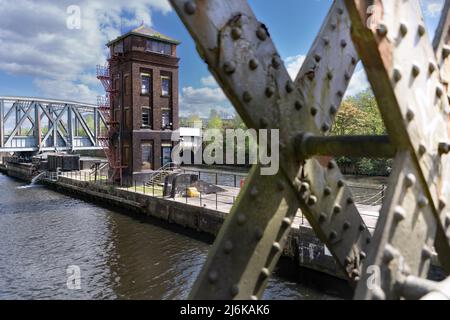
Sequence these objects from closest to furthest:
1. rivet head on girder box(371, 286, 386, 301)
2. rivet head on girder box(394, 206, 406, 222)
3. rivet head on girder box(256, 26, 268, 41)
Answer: rivet head on girder box(371, 286, 386, 301)
rivet head on girder box(394, 206, 406, 222)
rivet head on girder box(256, 26, 268, 41)

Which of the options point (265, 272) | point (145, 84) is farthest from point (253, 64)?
point (145, 84)

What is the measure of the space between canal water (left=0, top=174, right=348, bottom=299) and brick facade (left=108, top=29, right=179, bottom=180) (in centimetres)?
724

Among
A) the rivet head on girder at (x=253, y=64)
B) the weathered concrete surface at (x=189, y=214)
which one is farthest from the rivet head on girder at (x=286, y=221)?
the weathered concrete surface at (x=189, y=214)

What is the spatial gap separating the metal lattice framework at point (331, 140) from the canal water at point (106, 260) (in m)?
11.6

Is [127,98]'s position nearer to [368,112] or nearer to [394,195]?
[394,195]

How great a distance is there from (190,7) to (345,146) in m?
1.07

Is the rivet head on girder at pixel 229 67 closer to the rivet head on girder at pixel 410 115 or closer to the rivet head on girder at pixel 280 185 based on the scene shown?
the rivet head on girder at pixel 280 185

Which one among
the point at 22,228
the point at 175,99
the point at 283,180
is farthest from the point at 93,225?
the point at 283,180

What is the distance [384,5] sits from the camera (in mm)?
1550

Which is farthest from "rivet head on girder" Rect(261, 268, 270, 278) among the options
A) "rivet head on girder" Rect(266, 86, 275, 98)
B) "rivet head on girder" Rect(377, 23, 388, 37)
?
"rivet head on girder" Rect(377, 23, 388, 37)

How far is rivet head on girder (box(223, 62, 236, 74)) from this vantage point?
1690 mm

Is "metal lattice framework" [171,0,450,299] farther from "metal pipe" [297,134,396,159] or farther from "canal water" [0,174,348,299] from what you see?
"canal water" [0,174,348,299]

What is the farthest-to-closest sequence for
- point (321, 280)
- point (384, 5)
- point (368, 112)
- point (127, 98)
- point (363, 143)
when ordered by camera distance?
point (368, 112)
point (127, 98)
point (321, 280)
point (363, 143)
point (384, 5)

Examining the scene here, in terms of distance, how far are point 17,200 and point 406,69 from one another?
39.2 m
